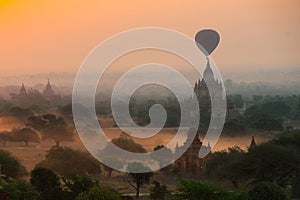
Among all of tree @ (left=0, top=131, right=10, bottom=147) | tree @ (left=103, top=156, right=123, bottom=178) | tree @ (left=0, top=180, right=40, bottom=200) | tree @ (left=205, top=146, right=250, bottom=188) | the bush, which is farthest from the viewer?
tree @ (left=0, top=131, right=10, bottom=147)

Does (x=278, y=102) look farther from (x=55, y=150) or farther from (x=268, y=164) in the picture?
(x=55, y=150)

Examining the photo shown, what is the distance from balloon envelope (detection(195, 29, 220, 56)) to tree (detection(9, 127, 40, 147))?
3472 mm

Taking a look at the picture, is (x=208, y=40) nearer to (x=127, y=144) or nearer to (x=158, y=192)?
(x=127, y=144)

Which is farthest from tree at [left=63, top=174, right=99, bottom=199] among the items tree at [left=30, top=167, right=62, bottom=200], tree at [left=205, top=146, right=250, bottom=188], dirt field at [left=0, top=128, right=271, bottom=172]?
tree at [left=205, top=146, right=250, bottom=188]

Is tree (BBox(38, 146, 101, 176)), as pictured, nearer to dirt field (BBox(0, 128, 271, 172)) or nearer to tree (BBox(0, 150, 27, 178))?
dirt field (BBox(0, 128, 271, 172))

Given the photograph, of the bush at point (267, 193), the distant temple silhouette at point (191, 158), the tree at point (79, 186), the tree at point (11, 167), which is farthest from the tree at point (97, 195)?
the distant temple silhouette at point (191, 158)

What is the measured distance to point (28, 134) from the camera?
34.5ft

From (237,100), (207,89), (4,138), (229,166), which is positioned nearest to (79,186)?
(229,166)

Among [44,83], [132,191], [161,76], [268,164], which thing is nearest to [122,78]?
[161,76]

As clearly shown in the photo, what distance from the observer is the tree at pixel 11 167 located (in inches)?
326

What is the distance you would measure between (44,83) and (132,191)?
2959mm

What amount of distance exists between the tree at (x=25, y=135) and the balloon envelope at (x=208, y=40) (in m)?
3.47

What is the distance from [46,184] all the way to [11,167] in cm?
181

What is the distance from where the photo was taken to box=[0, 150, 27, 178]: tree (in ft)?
27.2
